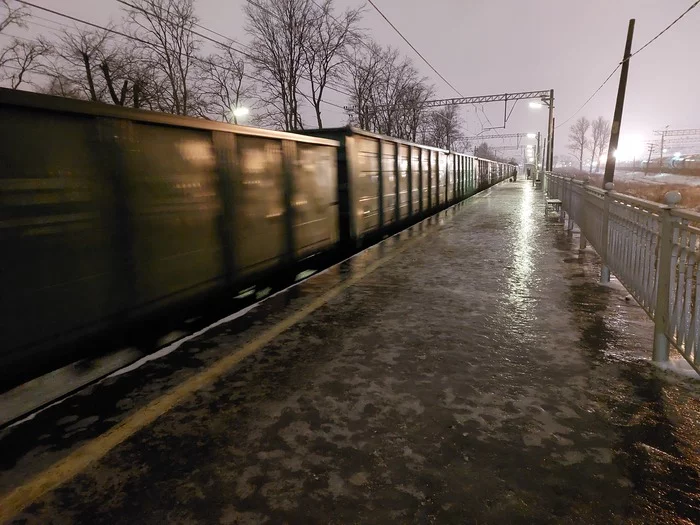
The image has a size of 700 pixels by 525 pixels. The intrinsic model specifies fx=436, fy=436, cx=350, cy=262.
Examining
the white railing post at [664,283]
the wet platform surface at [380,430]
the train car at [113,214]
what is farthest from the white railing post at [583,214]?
the train car at [113,214]

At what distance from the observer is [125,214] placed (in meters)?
3.48

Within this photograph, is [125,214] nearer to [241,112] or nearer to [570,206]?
[570,206]

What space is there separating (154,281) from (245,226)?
146 cm

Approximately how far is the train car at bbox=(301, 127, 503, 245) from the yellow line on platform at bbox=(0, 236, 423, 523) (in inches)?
168

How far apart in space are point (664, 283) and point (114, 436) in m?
4.00

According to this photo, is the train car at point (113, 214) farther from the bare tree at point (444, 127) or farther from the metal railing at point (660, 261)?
the bare tree at point (444, 127)

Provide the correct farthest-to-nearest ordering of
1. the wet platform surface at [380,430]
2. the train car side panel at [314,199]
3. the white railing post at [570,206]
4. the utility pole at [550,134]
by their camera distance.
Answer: the utility pole at [550,134]
the white railing post at [570,206]
the train car side panel at [314,199]
the wet platform surface at [380,430]

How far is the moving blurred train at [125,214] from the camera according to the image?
2764 millimetres

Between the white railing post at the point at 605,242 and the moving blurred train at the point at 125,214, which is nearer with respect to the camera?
the moving blurred train at the point at 125,214

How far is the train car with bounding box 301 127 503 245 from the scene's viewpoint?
26.5ft

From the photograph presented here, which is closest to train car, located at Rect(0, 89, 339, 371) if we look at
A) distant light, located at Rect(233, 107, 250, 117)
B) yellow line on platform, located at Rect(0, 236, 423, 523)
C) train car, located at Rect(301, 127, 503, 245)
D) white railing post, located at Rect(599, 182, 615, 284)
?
yellow line on platform, located at Rect(0, 236, 423, 523)

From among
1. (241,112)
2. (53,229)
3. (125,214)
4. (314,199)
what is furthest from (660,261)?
(241,112)

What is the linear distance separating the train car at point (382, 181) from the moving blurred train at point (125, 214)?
1608mm

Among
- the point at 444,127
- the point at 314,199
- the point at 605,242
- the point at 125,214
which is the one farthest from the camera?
the point at 444,127
